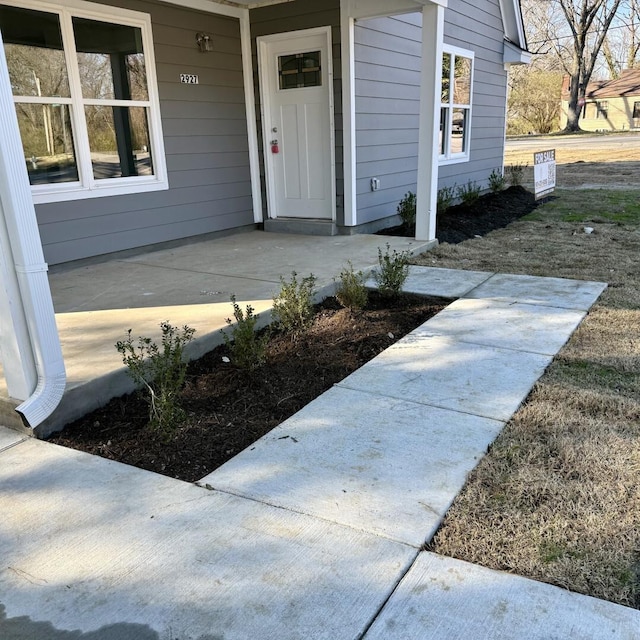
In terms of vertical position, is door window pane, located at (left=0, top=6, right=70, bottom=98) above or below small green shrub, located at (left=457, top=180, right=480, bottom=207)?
above

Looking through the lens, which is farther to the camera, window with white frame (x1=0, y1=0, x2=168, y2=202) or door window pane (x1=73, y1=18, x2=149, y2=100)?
door window pane (x1=73, y1=18, x2=149, y2=100)

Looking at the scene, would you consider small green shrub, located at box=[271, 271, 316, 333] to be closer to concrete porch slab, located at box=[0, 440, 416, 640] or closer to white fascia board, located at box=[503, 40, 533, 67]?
concrete porch slab, located at box=[0, 440, 416, 640]

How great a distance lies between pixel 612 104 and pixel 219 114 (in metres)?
43.8

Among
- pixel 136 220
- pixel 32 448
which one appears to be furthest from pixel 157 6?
pixel 32 448

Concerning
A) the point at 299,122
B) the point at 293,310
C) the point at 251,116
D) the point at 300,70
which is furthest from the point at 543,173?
the point at 293,310

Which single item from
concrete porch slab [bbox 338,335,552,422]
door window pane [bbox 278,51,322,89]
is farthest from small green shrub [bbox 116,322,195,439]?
door window pane [bbox 278,51,322,89]

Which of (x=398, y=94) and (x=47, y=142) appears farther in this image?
(x=398, y=94)

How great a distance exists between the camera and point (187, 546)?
1952mm

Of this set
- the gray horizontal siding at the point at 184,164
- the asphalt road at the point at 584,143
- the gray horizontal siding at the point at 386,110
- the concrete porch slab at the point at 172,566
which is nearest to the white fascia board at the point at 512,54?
the gray horizontal siding at the point at 386,110

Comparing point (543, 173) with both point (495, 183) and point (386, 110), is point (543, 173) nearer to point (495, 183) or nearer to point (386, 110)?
point (495, 183)

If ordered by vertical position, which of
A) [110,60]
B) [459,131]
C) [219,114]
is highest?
[110,60]

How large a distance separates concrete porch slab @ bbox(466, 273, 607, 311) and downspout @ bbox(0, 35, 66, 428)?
3.28 metres

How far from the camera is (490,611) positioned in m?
1.65

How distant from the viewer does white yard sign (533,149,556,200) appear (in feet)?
33.7
